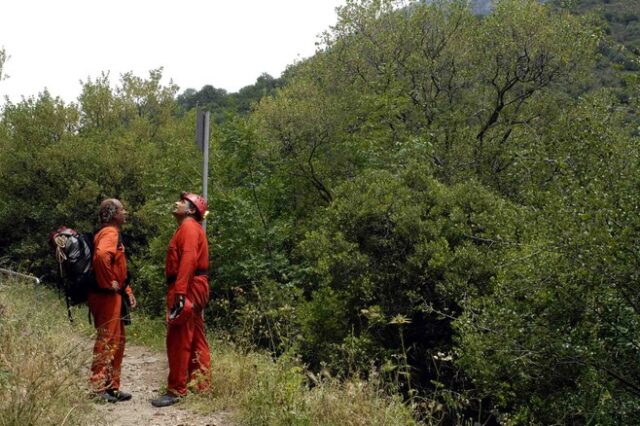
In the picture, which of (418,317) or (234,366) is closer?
(234,366)

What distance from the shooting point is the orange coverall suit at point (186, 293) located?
5422 millimetres

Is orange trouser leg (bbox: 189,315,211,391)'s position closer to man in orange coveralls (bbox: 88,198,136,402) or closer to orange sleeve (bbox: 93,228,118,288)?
man in orange coveralls (bbox: 88,198,136,402)

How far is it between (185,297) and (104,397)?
1088mm

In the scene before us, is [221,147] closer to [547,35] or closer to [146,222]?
[146,222]

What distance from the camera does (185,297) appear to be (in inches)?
209

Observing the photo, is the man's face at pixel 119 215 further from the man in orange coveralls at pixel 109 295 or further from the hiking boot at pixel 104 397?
the hiking boot at pixel 104 397

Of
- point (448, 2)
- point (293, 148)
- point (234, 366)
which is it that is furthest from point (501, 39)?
point (234, 366)

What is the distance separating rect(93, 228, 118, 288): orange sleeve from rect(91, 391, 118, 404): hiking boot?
0.87 m

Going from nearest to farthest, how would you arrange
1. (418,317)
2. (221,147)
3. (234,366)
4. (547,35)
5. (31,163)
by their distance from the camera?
1. (234,366)
2. (418,317)
3. (221,147)
4. (547,35)
5. (31,163)

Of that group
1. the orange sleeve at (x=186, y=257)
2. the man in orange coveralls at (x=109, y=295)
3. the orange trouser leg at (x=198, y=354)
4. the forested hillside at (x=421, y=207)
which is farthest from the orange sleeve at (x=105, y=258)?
the forested hillside at (x=421, y=207)

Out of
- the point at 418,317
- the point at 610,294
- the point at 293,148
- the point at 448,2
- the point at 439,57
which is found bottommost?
the point at 418,317

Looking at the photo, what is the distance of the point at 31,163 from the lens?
23312 millimetres

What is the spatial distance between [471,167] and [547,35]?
15.8 ft

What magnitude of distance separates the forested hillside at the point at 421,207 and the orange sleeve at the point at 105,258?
145 cm
